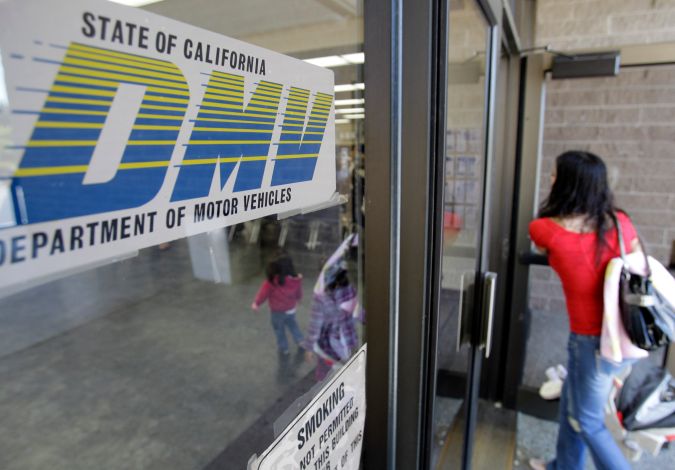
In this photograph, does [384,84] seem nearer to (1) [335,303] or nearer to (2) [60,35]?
(2) [60,35]

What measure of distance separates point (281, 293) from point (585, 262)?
1.45 meters

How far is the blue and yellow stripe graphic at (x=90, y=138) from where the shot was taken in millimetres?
331

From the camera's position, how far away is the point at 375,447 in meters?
1.00

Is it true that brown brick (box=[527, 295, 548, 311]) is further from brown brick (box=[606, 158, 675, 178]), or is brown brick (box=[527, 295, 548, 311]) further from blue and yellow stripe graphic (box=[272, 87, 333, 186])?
blue and yellow stripe graphic (box=[272, 87, 333, 186])

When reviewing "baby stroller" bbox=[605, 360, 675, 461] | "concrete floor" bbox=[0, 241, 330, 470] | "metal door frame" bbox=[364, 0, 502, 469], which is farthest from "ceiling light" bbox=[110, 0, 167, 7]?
"baby stroller" bbox=[605, 360, 675, 461]

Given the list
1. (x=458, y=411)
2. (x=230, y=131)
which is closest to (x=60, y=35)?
(x=230, y=131)

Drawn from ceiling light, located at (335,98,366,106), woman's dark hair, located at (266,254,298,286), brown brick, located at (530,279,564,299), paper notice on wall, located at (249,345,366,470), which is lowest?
brown brick, located at (530,279,564,299)

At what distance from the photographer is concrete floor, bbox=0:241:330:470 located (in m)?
0.90

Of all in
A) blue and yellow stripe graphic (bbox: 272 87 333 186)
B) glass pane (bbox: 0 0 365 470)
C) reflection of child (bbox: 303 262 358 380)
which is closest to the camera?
blue and yellow stripe graphic (bbox: 272 87 333 186)

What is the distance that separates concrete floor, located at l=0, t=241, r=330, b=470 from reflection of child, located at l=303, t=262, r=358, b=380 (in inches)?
4.4

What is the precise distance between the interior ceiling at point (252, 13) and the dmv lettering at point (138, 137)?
0.27 ft

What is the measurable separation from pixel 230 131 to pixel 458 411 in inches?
63.3

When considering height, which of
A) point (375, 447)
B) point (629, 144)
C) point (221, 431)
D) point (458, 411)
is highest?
point (629, 144)

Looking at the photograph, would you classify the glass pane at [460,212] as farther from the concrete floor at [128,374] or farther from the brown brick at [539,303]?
the brown brick at [539,303]
